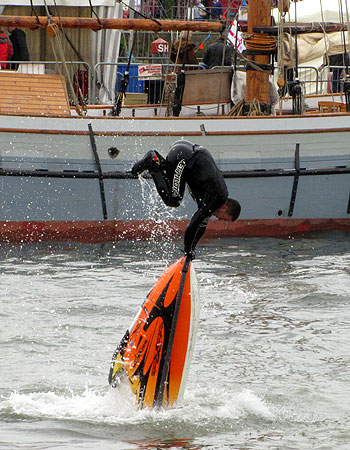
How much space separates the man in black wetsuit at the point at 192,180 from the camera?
7.43 m

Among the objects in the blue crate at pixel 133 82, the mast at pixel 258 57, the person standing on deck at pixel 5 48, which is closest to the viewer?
the mast at pixel 258 57

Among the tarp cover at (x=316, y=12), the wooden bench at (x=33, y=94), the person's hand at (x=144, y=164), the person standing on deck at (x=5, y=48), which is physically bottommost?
the person's hand at (x=144, y=164)

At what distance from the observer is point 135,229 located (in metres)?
15.9

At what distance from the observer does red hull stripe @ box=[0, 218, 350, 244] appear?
1557cm

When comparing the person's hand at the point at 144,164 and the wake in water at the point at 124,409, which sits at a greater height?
the person's hand at the point at 144,164

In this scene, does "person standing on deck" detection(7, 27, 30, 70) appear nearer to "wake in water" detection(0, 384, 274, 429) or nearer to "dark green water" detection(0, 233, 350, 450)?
"dark green water" detection(0, 233, 350, 450)

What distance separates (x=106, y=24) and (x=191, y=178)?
905 cm

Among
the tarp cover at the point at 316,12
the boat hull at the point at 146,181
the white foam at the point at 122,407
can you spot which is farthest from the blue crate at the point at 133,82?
the white foam at the point at 122,407

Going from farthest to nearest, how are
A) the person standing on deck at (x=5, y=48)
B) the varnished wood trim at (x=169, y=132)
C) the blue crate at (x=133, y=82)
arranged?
the blue crate at (x=133, y=82) < the person standing on deck at (x=5, y=48) < the varnished wood trim at (x=169, y=132)

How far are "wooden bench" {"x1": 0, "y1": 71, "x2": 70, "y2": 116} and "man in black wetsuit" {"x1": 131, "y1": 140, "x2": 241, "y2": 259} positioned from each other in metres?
8.15

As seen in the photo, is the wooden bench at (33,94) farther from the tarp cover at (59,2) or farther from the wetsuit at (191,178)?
the wetsuit at (191,178)

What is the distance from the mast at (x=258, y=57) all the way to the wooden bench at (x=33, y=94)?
10.1 ft

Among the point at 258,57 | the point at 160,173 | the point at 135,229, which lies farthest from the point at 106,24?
the point at 160,173

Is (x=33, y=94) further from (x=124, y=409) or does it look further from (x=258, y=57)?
(x=124, y=409)
